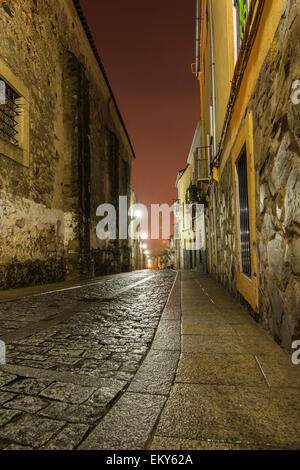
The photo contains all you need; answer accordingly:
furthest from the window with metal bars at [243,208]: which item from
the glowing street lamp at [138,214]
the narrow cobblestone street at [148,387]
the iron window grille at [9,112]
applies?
the glowing street lamp at [138,214]

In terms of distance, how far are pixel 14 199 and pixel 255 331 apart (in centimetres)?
600

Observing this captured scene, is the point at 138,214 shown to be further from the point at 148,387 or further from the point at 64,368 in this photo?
the point at 148,387

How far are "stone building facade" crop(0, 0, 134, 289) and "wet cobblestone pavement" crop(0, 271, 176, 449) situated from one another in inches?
130

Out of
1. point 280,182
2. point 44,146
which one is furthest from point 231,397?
point 44,146

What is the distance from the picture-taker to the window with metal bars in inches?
152

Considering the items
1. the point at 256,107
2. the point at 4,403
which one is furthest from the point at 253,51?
the point at 4,403

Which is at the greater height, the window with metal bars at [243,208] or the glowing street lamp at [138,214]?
the glowing street lamp at [138,214]

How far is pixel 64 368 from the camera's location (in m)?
1.91

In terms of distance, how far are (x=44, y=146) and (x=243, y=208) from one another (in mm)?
6590

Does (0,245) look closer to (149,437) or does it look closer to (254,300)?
(254,300)

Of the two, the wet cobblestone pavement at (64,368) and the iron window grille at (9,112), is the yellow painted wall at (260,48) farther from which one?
the iron window grille at (9,112)

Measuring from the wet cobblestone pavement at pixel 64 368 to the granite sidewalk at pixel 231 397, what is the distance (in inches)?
14.7

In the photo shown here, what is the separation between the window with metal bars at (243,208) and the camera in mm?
3857

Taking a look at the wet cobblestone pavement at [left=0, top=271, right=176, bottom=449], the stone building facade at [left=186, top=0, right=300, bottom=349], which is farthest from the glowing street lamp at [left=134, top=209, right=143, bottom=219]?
the wet cobblestone pavement at [left=0, top=271, right=176, bottom=449]
